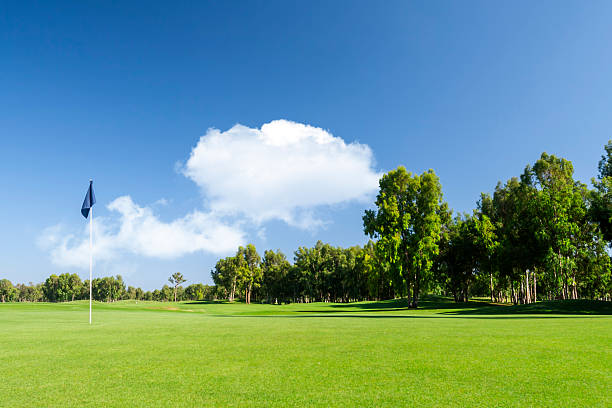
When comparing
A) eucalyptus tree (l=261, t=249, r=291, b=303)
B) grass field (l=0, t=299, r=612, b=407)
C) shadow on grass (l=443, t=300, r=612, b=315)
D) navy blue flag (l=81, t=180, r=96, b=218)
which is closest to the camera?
grass field (l=0, t=299, r=612, b=407)

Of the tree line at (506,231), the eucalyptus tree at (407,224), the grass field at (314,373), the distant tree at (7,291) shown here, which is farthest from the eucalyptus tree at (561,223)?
the distant tree at (7,291)

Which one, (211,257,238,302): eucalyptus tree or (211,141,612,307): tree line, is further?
(211,257,238,302): eucalyptus tree

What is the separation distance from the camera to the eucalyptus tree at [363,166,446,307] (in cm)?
4256

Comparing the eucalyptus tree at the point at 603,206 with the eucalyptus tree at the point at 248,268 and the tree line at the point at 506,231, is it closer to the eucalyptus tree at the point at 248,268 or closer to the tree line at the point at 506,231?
the tree line at the point at 506,231

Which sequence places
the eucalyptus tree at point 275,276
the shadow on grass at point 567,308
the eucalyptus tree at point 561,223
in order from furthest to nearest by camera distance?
the eucalyptus tree at point 275,276, the eucalyptus tree at point 561,223, the shadow on grass at point 567,308

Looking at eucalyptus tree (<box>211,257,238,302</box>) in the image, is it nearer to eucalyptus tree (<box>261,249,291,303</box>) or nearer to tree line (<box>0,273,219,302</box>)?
eucalyptus tree (<box>261,249,291,303</box>)

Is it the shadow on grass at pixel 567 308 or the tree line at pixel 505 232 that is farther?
the tree line at pixel 505 232

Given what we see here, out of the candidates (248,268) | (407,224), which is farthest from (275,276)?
(407,224)

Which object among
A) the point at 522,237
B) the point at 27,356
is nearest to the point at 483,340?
the point at 27,356

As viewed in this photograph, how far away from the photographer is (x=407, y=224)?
140ft

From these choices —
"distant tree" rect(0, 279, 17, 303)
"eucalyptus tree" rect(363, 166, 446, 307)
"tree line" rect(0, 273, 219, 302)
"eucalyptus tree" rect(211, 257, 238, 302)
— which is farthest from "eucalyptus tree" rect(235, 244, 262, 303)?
"distant tree" rect(0, 279, 17, 303)

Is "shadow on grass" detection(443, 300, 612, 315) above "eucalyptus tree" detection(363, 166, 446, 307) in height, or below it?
below

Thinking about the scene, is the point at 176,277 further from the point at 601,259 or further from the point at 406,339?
the point at 406,339

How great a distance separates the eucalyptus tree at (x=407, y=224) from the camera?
42.6 m
